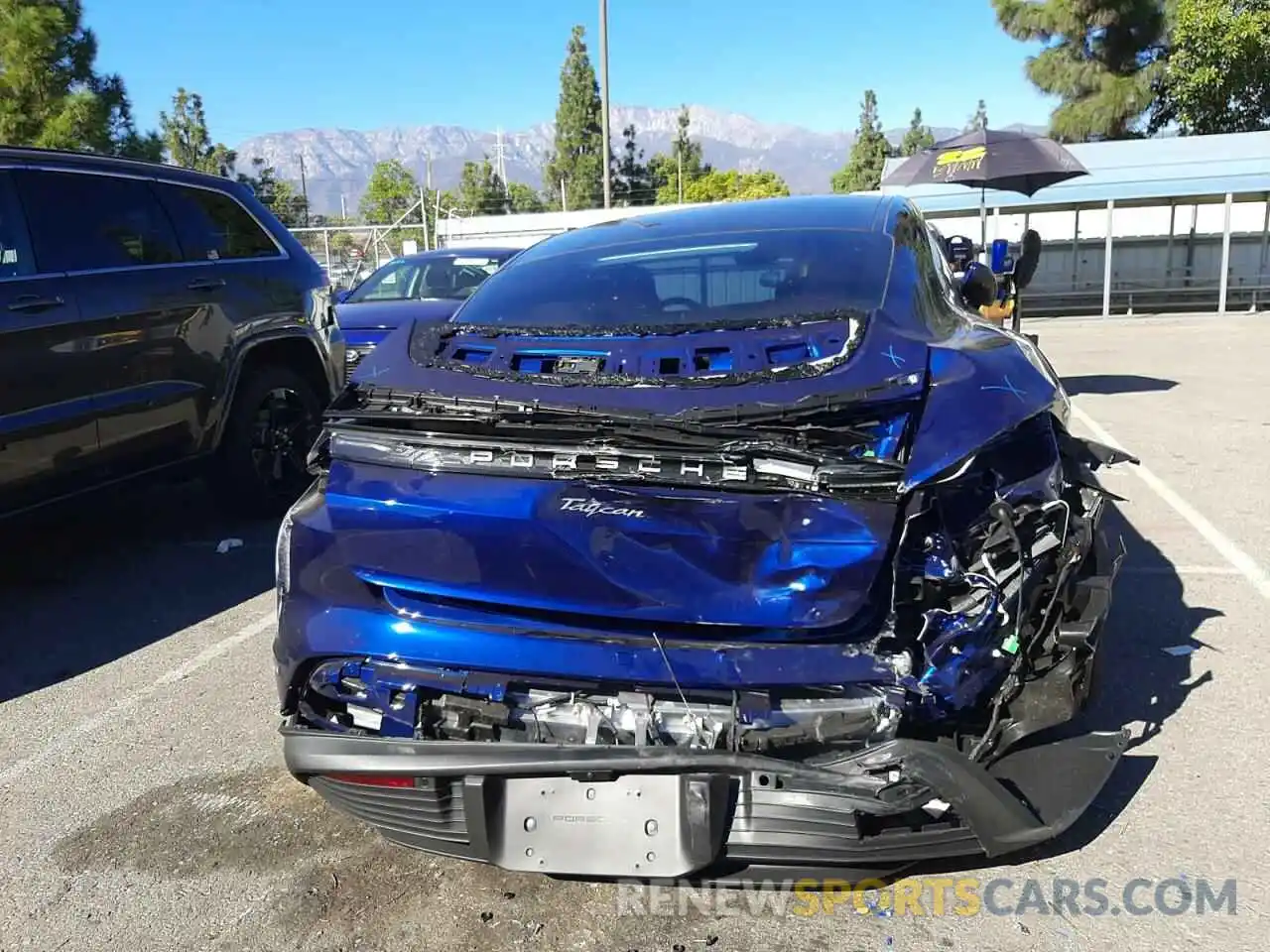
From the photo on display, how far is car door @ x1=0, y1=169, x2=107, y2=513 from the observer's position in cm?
425

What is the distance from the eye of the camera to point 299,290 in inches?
232

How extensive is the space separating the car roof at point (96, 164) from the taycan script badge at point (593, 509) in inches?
149

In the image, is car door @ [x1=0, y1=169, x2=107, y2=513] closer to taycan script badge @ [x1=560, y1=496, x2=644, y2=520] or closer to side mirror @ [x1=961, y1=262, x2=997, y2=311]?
taycan script badge @ [x1=560, y1=496, x2=644, y2=520]

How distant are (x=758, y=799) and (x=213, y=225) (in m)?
4.73

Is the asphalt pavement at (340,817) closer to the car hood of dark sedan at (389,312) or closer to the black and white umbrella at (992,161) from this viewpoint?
the car hood of dark sedan at (389,312)

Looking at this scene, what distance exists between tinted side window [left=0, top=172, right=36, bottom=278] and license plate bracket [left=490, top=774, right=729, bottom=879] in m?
3.66

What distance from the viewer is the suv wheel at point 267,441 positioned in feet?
18.2

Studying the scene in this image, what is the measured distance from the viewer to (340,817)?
116 inches

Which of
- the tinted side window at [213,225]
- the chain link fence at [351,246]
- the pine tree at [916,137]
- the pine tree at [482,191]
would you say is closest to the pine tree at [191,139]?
the chain link fence at [351,246]

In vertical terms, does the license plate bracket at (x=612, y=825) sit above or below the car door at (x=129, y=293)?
below

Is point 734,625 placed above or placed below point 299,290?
below

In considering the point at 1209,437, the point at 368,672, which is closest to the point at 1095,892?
the point at 368,672

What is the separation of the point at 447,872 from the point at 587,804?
2.30ft

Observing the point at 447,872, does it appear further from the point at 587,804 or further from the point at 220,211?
the point at 220,211
